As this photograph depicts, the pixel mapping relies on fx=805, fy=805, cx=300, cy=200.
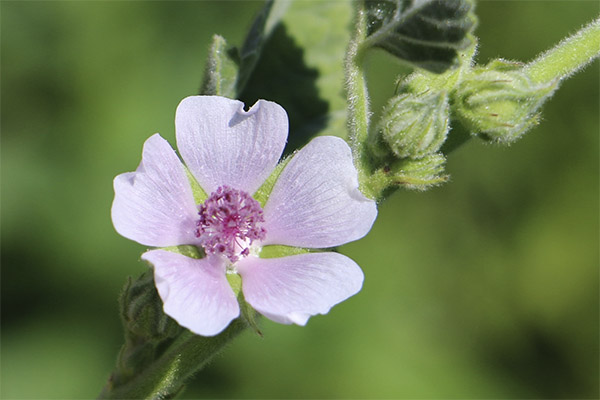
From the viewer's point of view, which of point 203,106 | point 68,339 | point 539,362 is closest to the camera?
point 203,106

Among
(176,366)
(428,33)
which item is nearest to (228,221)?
(176,366)

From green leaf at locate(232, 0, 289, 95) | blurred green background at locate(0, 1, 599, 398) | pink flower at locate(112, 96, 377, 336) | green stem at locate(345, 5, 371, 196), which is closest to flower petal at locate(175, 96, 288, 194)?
pink flower at locate(112, 96, 377, 336)

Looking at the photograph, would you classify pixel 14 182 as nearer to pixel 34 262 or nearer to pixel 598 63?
pixel 34 262

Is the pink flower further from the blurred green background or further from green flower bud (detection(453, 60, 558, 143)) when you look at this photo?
the blurred green background

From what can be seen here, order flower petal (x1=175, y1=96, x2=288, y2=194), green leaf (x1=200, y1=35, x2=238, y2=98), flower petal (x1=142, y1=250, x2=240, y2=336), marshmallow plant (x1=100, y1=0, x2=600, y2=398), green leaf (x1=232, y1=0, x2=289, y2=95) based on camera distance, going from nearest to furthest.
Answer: flower petal (x1=142, y1=250, x2=240, y2=336) < marshmallow plant (x1=100, y1=0, x2=600, y2=398) < flower petal (x1=175, y1=96, x2=288, y2=194) < green leaf (x1=200, y1=35, x2=238, y2=98) < green leaf (x1=232, y1=0, x2=289, y2=95)

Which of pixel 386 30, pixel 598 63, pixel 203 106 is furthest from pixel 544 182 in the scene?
pixel 203 106

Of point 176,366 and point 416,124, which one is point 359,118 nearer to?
point 416,124
